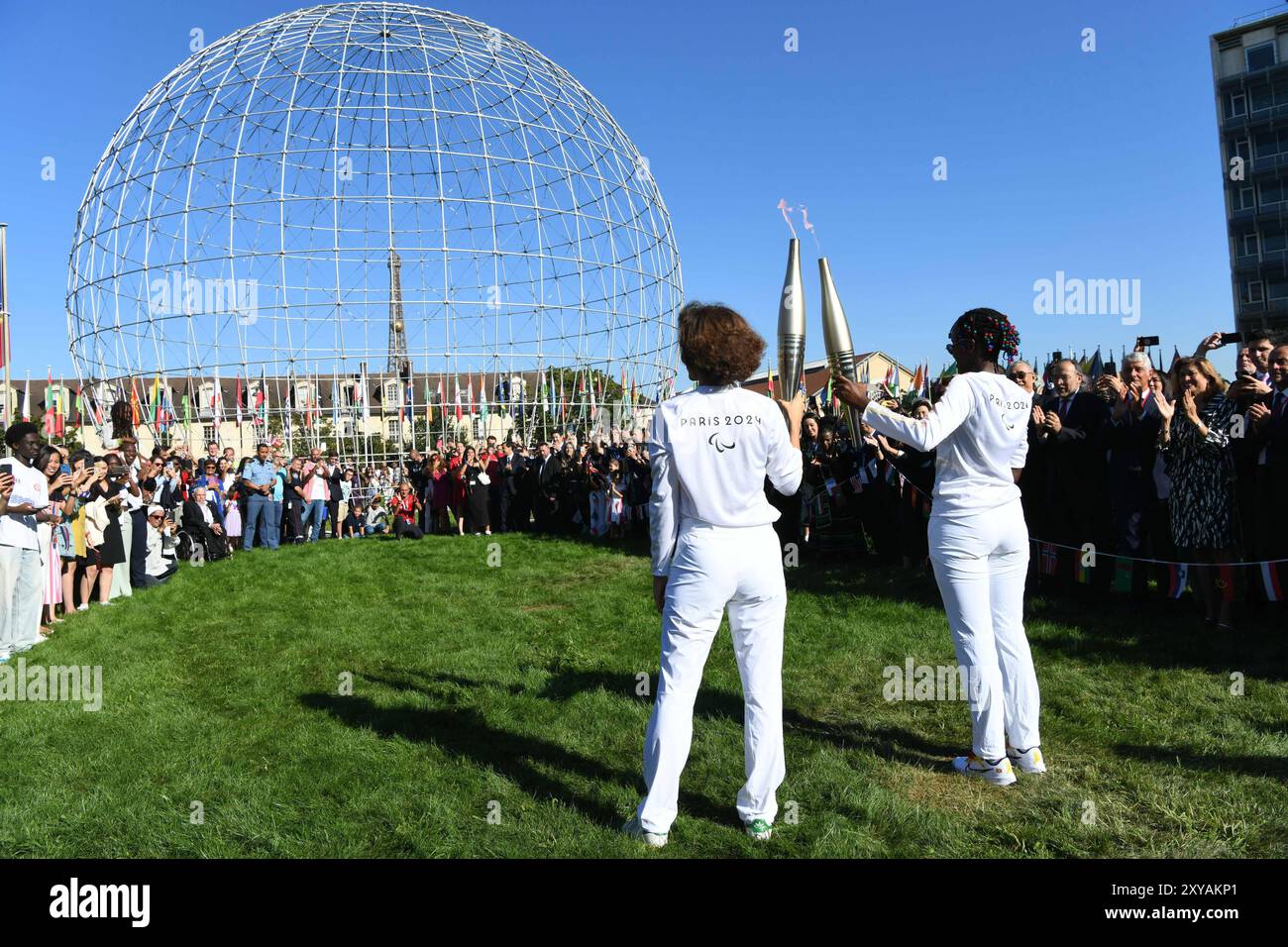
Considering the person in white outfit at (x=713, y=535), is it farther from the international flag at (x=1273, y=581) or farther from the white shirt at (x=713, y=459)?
the international flag at (x=1273, y=581)

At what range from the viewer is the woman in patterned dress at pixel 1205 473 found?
6672mm

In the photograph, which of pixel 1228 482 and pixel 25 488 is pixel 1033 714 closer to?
pixel 1228 482

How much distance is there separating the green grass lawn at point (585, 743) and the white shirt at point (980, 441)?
1.44 meters

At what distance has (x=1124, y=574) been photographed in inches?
294

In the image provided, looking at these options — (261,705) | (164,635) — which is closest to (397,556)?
(164,635)

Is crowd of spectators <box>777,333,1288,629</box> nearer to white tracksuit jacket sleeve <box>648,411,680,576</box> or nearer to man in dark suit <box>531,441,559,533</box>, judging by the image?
white tracksuit jacket sleeve <box>648,411,680,576</box>

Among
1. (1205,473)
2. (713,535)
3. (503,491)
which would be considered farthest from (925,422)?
(503,491)

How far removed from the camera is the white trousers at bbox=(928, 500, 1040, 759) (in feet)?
13.4

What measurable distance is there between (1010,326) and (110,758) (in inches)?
222

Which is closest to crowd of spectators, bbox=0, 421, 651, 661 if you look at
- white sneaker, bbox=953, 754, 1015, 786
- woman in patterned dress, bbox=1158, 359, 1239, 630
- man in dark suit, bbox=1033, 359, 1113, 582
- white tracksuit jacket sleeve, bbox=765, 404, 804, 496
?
white tracksuit jacket sleeve, bbox=765, 404, 804, 496

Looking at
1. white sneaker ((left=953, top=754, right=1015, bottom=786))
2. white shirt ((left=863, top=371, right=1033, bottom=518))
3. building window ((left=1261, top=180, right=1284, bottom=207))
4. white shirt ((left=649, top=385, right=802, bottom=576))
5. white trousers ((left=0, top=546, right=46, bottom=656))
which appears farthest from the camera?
building window ((left=1261, top=180, right=1284, bottom=207))

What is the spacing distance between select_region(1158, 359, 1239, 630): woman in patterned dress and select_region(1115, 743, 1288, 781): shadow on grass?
2.67 m

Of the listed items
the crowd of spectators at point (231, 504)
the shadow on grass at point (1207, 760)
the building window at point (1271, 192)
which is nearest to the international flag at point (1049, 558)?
the shadow on grass at point (1207, 760)

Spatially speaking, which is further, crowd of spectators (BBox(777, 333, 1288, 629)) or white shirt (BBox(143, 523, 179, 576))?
white shirt (BBox(143, 523, 179, 576))
